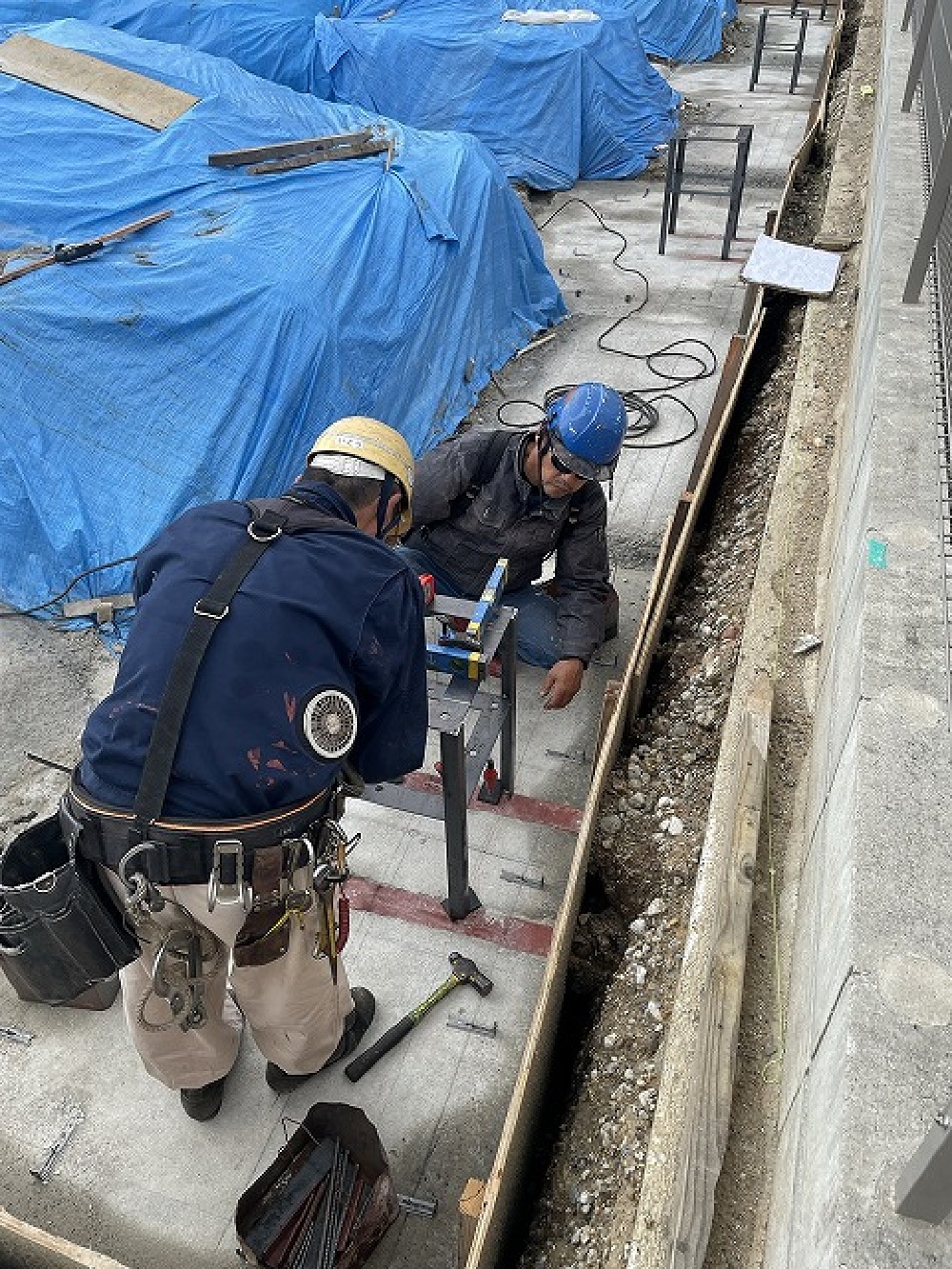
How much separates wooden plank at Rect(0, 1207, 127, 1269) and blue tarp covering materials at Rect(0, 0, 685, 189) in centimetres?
1160

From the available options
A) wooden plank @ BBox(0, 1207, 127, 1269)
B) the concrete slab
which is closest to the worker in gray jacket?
the concrete slab

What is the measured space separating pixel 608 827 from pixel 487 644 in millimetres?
885

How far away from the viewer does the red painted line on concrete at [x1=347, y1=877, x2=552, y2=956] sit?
377cm

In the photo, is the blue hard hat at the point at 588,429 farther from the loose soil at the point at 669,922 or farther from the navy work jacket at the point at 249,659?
the navy work jacket at the point at 249,659

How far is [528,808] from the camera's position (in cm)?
434

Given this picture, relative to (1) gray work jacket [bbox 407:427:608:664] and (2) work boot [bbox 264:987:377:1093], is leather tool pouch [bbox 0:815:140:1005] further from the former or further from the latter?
(1) gray work jacket [bbox 407:427:608:664]

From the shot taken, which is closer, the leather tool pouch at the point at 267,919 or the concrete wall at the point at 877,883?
the concrete wall at the point at 877,883

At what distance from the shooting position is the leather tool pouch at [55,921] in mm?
2365

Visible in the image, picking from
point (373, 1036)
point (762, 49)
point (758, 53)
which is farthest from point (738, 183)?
point (373, 1036)

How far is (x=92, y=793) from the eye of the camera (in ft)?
7.68

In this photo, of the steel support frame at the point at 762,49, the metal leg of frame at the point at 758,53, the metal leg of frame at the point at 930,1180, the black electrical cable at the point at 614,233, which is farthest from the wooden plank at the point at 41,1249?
the metal leg of frame at the point at 758,53

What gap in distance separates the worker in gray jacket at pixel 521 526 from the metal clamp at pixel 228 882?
208cm

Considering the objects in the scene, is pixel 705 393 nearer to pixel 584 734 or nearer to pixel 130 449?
pixel 584 734

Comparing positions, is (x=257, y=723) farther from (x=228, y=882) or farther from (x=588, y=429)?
(x=588, y=429)
